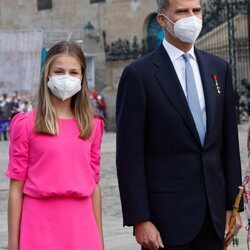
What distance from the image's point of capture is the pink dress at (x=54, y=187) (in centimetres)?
432

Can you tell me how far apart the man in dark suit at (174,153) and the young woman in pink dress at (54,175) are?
0.22m

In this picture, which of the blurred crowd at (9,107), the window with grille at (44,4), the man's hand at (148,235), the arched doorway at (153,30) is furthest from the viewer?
the window with grille at (44,4)

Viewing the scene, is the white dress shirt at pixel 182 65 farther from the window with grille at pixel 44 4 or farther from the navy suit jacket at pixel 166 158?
the window with grille at pixel 44 4

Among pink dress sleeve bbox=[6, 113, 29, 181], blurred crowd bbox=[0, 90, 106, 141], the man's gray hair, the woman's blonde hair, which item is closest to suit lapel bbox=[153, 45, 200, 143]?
the man's gray hair

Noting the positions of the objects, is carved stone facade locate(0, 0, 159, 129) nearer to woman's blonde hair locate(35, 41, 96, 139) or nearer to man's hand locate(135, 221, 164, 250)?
woman's blonde hair locate(35, 41, 96, 139)

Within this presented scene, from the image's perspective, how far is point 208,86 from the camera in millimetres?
4652

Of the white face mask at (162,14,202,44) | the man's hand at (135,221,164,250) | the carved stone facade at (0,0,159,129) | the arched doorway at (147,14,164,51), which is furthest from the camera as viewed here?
the carved stone facade at (0,0,159,129)

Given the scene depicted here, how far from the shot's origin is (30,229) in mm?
4312

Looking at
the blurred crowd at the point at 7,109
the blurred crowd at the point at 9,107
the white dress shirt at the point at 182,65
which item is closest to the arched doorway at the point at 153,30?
the blurred crowd at the point at 9,107

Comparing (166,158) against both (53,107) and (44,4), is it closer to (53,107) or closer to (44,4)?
(53,107)

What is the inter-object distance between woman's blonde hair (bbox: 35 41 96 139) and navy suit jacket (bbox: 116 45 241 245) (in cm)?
22

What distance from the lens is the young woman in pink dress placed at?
432 centimetres

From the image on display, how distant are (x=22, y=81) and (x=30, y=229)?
103ft

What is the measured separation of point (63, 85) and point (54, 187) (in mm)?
541
